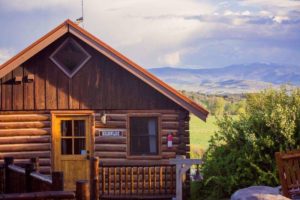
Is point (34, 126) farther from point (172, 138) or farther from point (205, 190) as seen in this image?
point (205, 190)

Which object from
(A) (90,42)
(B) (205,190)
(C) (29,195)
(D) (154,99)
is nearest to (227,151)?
(B) (205,190)

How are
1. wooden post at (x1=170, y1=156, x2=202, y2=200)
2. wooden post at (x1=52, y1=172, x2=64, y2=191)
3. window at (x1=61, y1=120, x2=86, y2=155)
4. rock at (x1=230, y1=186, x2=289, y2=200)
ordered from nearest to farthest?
wooden post at (x1=52, y1=172, x2=64, y2=191) < rock at (x1=230, y1=186, x2=289, y2=200) < wooden post at (x1=170, y1=156, x2=202, y2=200) < window at (x1=61, y1=120, x2=86, y2=155)

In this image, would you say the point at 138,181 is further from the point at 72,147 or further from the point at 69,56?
the point at 69,56

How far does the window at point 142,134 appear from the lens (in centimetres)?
1912

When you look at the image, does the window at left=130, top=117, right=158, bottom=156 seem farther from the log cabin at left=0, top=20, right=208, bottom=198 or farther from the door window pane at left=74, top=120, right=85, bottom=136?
the door window pane at left=74, top=120, right=85, bottom=136

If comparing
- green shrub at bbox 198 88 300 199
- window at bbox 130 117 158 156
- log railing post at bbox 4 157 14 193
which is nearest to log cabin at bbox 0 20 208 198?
window at bbox 130 117 158 156

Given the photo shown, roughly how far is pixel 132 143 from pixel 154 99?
1476mm

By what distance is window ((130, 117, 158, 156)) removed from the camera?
19119mm

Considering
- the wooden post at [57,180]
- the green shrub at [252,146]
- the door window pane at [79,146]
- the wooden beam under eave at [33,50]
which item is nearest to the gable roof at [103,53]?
the wooden beam under eave at [33,50]

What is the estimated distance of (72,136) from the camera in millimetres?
18984

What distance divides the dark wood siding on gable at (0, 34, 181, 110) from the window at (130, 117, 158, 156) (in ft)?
1.72

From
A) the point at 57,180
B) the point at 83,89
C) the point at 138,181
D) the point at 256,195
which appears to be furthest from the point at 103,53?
the point at 57,180

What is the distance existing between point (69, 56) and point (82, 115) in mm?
1766

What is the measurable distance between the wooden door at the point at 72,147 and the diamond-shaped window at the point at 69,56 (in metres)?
1.43
